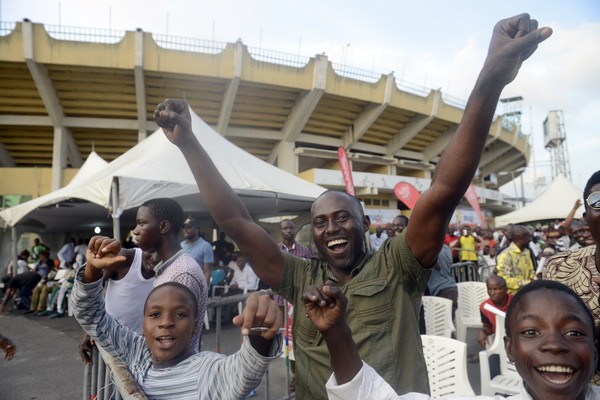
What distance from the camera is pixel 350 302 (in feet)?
4.42

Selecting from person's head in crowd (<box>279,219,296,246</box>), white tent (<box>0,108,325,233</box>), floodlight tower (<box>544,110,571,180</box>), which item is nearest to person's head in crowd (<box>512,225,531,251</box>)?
person's head in crowd (<box>279,219,296,246</box>)

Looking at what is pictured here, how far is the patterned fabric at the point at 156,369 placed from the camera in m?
1.28

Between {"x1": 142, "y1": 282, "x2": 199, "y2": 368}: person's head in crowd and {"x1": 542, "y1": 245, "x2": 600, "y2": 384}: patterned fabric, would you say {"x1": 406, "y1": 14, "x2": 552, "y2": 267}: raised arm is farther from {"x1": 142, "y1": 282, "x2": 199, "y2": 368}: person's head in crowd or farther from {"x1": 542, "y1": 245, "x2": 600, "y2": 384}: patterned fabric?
{"x1": 142, "y1": 282, "x2": 199, "y2": 368}: person's head in crowd

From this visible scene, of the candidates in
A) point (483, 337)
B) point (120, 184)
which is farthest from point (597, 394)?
point (120, 184)

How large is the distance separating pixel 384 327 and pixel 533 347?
441 millimetres

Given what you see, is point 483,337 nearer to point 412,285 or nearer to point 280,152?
point 412,285

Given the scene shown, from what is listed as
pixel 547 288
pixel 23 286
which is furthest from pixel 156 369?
pixel 23 286

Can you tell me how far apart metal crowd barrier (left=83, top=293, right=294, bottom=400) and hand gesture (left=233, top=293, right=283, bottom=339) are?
1.12 ft

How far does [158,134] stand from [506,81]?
7241mm

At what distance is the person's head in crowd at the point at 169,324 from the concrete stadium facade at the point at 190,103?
52.7 ft

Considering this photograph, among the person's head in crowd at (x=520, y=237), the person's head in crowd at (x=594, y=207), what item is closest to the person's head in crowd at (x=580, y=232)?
the person's head in crowd at (x=520, y=237)

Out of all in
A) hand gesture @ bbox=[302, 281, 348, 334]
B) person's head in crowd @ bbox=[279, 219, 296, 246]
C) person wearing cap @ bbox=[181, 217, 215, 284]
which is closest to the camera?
hand gesture @ bbox=[302, 281, 348, 334]

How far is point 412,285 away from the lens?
1366mm

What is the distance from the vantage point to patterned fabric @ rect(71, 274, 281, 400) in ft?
4.22
